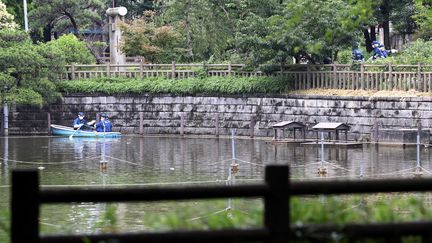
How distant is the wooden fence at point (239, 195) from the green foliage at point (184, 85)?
39.7 meters

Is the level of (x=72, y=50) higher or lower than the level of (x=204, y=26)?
lower

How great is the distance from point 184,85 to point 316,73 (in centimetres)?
623

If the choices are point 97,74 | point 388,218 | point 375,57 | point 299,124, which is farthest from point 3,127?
point 388,218

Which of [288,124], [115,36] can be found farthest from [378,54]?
[115,36]

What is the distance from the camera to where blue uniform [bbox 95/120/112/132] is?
153 ft

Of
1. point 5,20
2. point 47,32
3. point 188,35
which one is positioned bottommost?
point 188,35

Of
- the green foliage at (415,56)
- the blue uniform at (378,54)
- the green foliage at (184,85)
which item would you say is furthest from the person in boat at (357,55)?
the green foliage at (184,85)

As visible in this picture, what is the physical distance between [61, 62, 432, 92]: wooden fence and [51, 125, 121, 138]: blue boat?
13.1 feet

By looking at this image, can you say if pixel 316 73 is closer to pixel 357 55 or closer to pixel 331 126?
pixel 357 55

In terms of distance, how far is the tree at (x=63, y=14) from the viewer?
63.2 metres

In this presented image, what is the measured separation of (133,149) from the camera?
136 feet

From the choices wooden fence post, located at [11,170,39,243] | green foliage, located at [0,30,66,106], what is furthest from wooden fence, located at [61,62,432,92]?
wooden fence post, located at [11,170,39,243]

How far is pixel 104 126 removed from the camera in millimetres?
46531

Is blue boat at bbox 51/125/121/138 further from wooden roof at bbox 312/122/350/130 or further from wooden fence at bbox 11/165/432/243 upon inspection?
wooden fence at bbox 11/165/432/243
